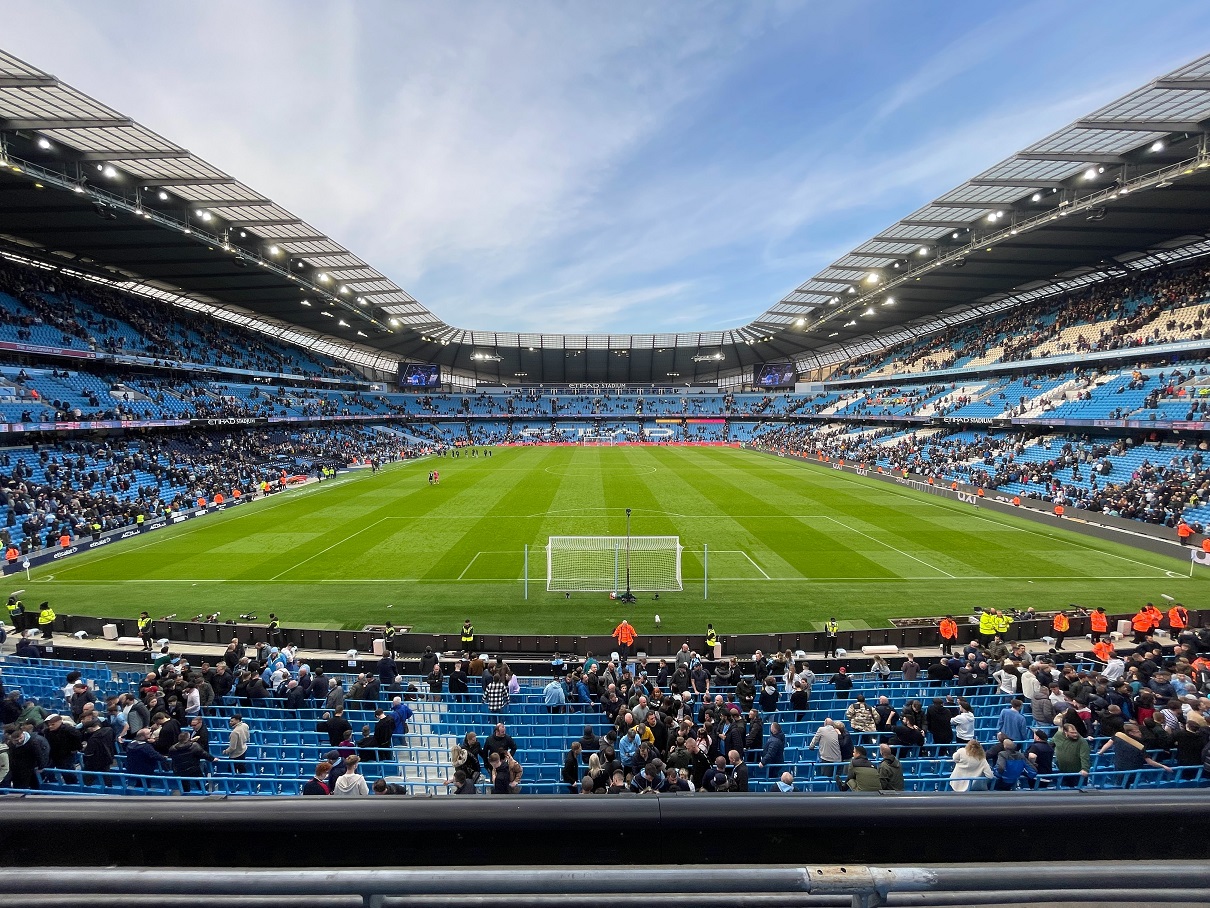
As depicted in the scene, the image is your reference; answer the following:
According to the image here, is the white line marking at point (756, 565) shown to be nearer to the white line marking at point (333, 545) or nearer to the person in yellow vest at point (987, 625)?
the person in yellow vest at point (987, 625)

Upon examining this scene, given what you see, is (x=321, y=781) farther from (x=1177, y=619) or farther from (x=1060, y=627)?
(x=1177, y=619)

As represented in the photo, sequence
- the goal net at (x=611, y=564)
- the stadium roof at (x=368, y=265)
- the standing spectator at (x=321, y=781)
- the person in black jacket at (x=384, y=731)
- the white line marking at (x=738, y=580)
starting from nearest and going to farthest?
the standing spectator at (x=321, y=781) → the person in black jacket at (x=384, y=731) → the white line marking at (x=738, y=580) → the goal net at (x=611, y=564) → the stadium roof at (x=368, y=265)

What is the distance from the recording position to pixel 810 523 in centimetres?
3073

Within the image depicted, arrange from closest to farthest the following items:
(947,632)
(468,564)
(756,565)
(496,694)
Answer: (496,694) < (947,632) < (756,565) < (468,564)

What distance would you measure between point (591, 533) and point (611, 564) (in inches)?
195

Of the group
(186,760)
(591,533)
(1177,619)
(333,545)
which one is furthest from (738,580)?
(333,545)

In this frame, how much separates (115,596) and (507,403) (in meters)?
84.6

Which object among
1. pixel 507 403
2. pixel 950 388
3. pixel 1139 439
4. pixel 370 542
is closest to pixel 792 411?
pixel 950 388

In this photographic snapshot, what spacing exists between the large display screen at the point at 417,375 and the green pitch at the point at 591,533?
62467 mm

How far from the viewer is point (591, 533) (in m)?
28.6

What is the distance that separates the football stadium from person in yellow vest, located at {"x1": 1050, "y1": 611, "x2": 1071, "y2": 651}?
0.10m

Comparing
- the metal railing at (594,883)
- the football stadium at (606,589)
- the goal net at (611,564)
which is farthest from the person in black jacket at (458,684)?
the metal railing at (594,883)

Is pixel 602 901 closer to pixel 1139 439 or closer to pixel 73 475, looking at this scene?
pixel 73 475

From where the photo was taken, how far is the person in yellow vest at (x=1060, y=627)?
15234 millimetres
